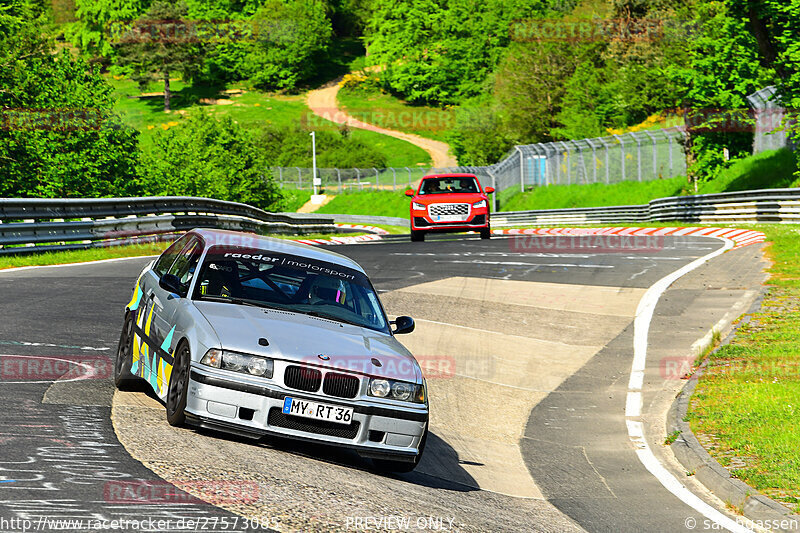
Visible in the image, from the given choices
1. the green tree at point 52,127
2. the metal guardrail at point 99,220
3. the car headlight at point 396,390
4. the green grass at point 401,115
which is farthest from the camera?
the green grass at point 401,115

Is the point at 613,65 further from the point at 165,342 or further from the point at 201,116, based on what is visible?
the point at 165,342

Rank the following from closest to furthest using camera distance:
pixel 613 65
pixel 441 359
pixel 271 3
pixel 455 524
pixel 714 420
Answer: pixel 455 524, pixel 714 420, pixel 441 359, pixel 613 65, pixel 271 3

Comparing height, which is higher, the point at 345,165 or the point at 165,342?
the point at 165,342

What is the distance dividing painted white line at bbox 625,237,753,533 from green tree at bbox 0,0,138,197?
28.4 m

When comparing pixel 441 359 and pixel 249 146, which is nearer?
pixel 441 359

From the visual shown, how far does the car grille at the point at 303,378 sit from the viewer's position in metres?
6.75

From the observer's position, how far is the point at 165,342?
24.5 ft

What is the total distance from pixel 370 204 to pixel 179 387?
75033 mm

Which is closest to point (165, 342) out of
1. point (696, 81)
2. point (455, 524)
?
point (455, 524)

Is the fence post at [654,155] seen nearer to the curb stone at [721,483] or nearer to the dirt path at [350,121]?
the curb stone at [721,483]

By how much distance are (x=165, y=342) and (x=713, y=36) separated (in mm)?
43915

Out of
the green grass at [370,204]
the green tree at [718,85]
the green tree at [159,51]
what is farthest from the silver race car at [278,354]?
the green tree at [159,51]

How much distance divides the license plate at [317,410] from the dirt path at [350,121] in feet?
332

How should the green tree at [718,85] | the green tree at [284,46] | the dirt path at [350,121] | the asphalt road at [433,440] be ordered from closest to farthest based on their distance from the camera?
the asphalt road at [433,440], the green tree at [718,85], the dirt path at [350,121], the green tree at [284,46]
